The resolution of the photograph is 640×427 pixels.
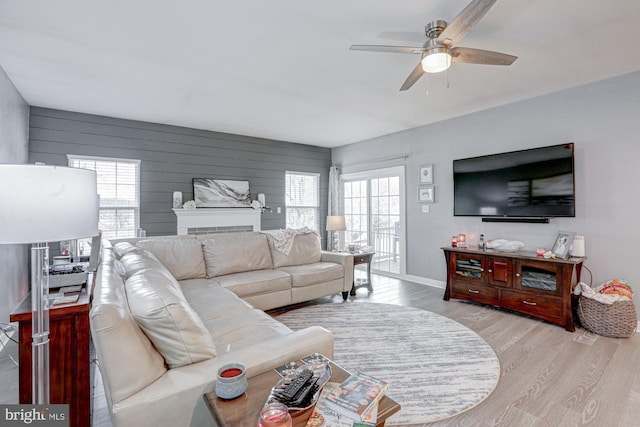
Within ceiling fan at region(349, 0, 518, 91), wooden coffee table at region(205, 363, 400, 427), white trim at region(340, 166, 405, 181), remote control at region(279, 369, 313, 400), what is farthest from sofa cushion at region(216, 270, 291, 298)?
white trim at region(340, 166, 405, 181)

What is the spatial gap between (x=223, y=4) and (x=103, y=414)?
2811 mm

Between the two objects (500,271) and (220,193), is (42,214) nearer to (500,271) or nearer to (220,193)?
(500,271)

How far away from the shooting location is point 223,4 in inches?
83.4

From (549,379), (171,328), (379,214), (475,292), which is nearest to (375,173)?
(379,214)

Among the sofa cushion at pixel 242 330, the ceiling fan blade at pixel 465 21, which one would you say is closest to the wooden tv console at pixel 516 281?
the ceiling fan blade at pixel 465 21

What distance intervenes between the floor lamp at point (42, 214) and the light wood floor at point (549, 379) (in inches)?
36.6

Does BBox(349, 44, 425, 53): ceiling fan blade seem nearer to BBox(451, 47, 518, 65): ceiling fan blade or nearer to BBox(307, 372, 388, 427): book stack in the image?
BBox(451, 47, 518, 65): ceiling fan blade

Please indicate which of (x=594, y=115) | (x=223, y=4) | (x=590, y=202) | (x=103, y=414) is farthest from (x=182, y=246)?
(x=594, y=115)

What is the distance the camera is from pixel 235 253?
3.77m

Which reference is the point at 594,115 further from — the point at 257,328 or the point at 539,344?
the point at 257,328

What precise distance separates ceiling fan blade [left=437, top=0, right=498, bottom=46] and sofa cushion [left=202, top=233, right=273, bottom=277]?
3.01 metres

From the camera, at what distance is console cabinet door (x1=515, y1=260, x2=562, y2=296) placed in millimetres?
3275

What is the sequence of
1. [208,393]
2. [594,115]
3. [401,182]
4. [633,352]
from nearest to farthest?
[208,393], [633,352], [594,115], [401,182]

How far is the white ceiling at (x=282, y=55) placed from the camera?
218cm
